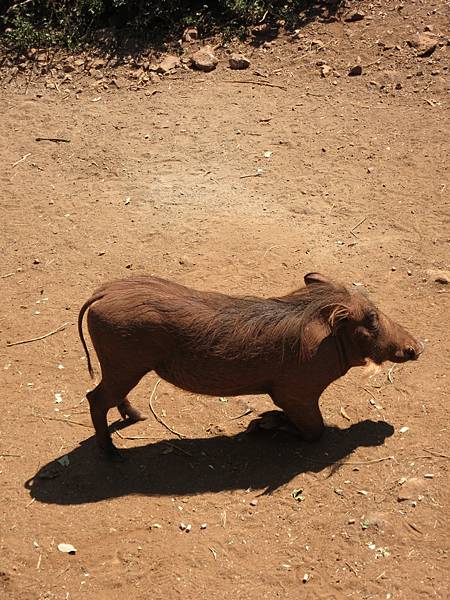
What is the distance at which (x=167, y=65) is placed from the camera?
381 inches

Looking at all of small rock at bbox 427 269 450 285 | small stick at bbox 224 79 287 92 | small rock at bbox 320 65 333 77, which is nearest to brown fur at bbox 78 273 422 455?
small rock at bbox 427 269 450 285

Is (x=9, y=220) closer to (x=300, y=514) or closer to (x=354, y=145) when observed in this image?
(x=354, y=145)

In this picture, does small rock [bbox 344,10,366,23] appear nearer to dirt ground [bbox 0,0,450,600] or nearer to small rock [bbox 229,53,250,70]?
dirt ground [bbox 0,0,450,600]

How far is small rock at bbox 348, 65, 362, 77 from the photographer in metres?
9.16

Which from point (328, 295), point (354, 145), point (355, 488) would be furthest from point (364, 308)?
point (354, 145)

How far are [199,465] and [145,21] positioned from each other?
6930 millimetres

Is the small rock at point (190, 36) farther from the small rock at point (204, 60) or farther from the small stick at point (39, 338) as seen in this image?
the small stick at point (39, 338)

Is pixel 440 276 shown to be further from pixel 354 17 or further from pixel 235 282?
pixel 354 17

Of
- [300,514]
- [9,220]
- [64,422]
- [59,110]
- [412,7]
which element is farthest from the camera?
[412,7]

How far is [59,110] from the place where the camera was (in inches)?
364

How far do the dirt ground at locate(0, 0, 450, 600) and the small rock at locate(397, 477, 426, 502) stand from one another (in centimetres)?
1

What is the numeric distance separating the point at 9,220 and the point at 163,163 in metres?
1.64

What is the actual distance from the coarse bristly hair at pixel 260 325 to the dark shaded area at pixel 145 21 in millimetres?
6127

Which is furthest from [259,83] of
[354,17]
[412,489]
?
[412,489]
